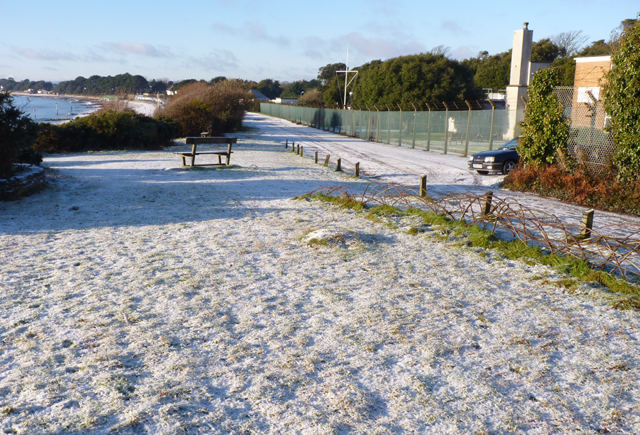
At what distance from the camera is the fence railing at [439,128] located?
21.5 meters

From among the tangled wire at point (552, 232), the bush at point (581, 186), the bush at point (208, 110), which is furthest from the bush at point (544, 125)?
the bush at point (208, 110)

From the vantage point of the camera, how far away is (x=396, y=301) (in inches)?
187

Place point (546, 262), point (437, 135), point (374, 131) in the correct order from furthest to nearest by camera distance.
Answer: point (374, 131)
point (437, 135)
point (546, 262)

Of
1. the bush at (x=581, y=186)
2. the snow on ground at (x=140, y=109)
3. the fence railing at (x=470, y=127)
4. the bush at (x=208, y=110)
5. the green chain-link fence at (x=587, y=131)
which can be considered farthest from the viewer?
the snow on ground at (x=140, y=109)

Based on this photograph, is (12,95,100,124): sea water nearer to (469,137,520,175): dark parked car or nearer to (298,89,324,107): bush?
(469,137,520,175): dark parked car

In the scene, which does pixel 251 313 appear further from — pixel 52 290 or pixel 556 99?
pixel 556 99

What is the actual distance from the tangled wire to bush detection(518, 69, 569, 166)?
340 centimetres

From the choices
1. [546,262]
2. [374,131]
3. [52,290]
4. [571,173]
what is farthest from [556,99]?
[374,131]

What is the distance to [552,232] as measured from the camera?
7.64 m

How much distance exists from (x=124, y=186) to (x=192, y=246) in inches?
232

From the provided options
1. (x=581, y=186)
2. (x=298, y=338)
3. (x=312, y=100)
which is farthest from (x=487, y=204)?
(x=312, y=100)

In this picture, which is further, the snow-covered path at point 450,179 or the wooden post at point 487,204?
the snow-covered path at point 450,179

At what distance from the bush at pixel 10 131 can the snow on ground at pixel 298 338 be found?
3.36 meters

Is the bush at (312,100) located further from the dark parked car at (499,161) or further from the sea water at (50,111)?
the dark parked car at (499,161)
